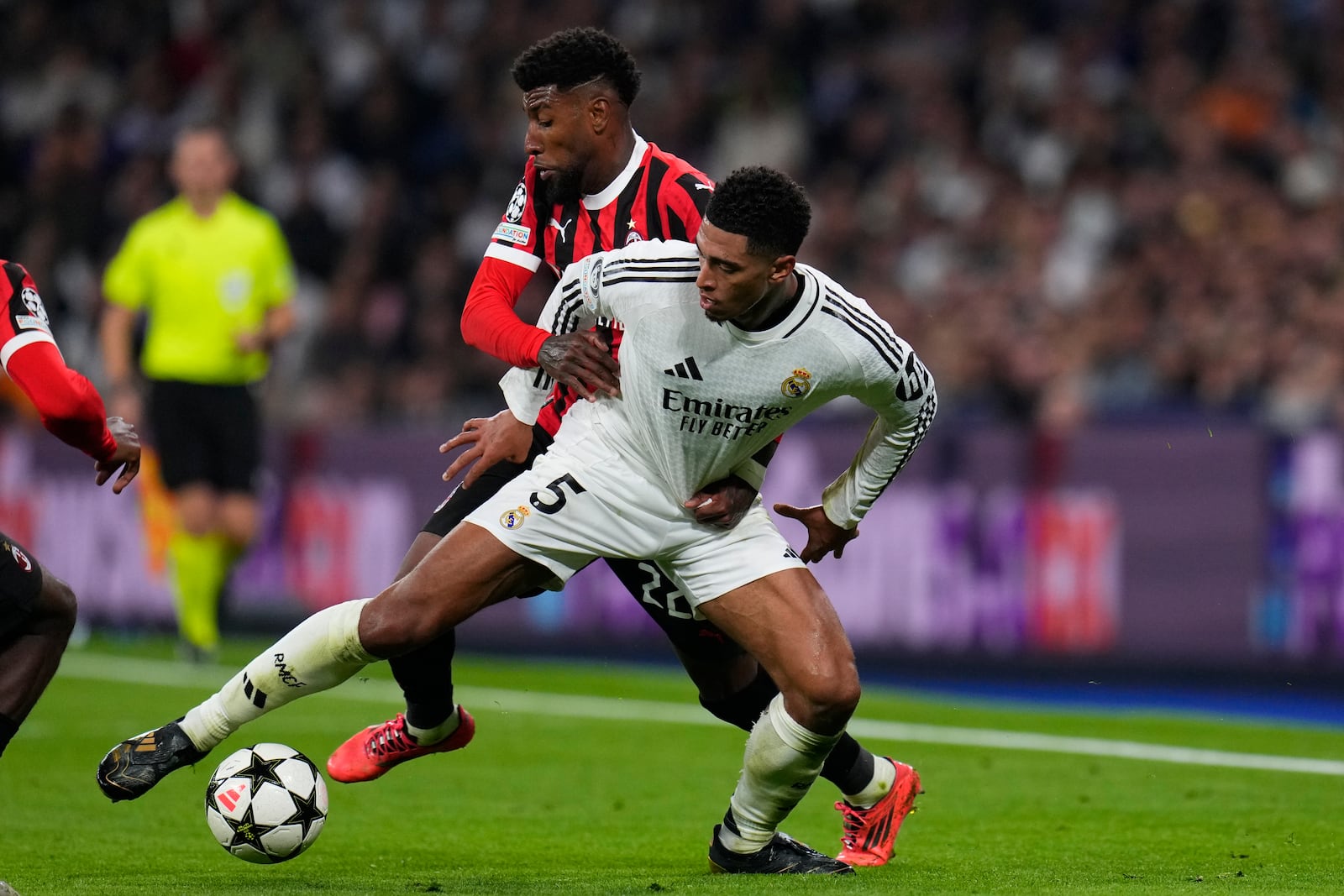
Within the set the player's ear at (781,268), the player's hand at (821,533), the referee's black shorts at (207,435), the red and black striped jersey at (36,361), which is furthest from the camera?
the referee's black shorts at (207,435)

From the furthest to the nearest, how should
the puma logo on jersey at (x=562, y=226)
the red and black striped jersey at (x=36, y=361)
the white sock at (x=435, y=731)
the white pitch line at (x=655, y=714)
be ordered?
the white pitch line at (x=655, y=714) < the white sock at (x=435, y=731) < the puma logo on jersey at (x=562, y=226) < the red and black striped jersey at (x=36, y=361)

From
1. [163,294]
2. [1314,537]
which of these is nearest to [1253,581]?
[1314,537]

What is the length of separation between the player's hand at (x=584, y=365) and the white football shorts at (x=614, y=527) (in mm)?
180

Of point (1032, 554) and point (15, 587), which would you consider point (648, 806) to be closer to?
point (15, 587)

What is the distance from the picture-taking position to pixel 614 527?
5.47 metres

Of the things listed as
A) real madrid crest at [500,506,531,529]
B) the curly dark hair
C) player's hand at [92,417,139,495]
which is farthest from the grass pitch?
the curly dark hair

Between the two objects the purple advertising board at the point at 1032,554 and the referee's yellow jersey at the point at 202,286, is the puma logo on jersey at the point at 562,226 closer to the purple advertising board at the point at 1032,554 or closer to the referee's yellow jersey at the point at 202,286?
the referee's yellow jersey at the point at 202,286

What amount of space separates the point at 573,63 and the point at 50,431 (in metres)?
1.84

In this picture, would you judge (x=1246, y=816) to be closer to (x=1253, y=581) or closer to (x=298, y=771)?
(x=298, y=771)

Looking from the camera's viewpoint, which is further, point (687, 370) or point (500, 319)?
point (500, 319)

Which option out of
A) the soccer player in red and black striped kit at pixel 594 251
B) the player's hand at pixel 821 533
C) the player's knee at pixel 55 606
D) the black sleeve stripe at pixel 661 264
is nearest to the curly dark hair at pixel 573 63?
the soccer player in red and black striped kit at pixel 594 251

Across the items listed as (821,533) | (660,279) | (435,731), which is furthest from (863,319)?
(435,731)

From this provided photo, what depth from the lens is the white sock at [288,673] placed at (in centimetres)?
541

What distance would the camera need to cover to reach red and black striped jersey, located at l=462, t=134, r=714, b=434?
5742 millimetres
